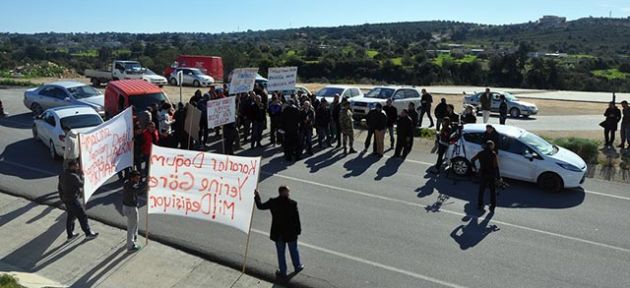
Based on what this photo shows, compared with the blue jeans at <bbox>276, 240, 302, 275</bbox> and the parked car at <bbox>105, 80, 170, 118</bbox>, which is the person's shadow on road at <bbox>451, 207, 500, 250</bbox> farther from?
the parked car at <bbox>105, 80, 170, 118</bbox>

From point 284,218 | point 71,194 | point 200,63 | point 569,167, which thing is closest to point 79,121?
point 71,194

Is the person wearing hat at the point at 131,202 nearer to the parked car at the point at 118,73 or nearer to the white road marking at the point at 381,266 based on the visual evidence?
the white road marking at the point at 381,266

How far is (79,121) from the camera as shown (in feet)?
56.5

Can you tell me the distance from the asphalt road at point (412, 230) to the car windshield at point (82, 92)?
7.15 meters

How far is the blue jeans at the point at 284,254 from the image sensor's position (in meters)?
9.27

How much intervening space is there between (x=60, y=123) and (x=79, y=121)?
20.2 inches

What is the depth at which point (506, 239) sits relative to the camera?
11172 millimetres

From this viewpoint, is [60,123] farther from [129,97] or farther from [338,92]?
[338,92]

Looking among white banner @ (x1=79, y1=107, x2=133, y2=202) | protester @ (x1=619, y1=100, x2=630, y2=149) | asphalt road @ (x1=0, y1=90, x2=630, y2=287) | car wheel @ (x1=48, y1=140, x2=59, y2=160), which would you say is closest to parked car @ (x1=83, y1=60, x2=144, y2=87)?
car wheel @ (x1=48, y1=140, x2=59, y2=160)

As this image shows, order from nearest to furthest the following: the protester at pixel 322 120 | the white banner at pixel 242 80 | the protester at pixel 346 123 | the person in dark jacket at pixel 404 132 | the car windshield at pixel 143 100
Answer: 1. the person in dark jacket at pixel 404 132
2. the protester at pixel 346 123
3. the protester at pixel 322 120
4. the white banner at pixel 242 80
5. the car windshield at pixel 143 100

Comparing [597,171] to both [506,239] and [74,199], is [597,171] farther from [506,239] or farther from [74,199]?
[74,199]

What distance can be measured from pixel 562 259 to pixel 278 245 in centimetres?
497

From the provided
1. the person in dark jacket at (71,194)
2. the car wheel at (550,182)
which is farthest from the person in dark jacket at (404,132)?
the person in dark jacket at (71,194)

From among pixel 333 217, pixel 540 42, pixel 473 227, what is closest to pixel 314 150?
pixel 333 217
